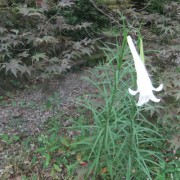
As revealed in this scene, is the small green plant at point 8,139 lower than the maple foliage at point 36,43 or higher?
lower

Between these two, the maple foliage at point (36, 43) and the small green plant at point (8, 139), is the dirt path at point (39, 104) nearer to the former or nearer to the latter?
the small green plant at point (8, 139)

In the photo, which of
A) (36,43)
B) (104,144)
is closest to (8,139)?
(36,43)

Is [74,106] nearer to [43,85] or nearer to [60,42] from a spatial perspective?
[43,85]

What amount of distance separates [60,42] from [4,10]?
28.8 inches

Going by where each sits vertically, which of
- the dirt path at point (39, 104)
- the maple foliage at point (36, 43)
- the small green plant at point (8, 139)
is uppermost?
the maple foliage at point (36, 43)

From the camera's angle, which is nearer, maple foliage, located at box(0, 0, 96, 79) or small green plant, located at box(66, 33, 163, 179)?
small green plant, located at box(66, 33, 163, 179)

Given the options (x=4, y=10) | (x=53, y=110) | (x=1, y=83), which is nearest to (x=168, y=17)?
(x=53, y=110)

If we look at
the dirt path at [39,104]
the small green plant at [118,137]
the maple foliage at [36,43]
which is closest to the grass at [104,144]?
the small green plant at [118,137]

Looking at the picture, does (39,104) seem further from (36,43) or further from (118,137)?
(118,137)

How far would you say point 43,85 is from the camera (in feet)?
10.4

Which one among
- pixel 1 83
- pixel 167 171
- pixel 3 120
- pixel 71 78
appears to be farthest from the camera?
pixel 71 78

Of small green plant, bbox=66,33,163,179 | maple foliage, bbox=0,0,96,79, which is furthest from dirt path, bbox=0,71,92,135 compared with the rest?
small green plant, bbox=66,33,163,179

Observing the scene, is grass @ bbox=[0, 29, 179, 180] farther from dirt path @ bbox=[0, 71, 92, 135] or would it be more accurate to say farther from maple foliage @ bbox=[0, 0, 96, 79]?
maple foliage @ bbox=[0, 0, 96, 79]

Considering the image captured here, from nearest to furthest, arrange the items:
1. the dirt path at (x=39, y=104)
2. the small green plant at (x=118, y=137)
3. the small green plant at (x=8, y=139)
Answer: the small green plant at (x=118, y=137), the small green plant at (x=8, y=139), the dirt path at (x=39, y=104)
